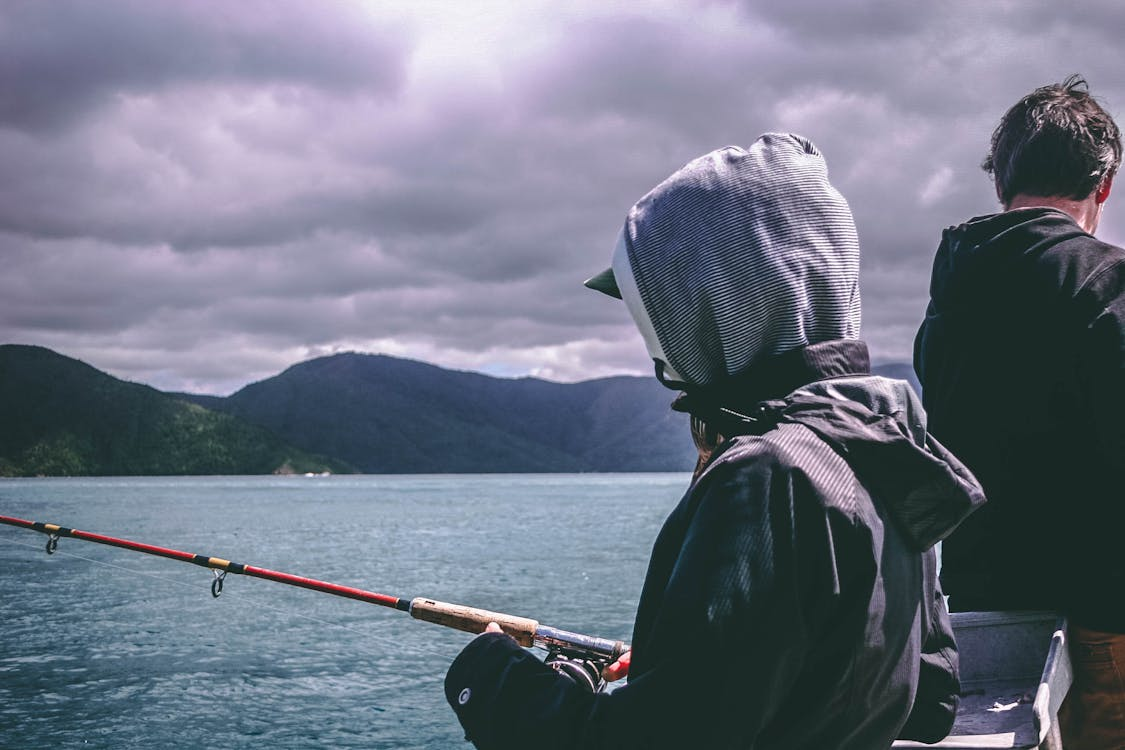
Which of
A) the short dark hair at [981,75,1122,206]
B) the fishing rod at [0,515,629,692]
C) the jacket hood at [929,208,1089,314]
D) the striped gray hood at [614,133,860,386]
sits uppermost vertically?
the short dark hair at [981,75,1122,206]

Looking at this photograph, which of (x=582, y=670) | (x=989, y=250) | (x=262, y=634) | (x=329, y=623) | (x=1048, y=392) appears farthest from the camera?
(x=329, y=623)

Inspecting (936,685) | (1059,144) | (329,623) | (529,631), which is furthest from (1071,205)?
(329,623)

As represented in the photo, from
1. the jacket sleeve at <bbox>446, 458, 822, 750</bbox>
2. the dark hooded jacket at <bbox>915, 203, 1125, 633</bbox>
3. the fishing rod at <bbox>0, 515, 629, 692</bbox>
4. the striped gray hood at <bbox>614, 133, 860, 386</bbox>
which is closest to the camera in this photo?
the jacket sleeve at <bbox>446, 458, 822, 750</bbox>

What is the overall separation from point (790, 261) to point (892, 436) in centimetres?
36

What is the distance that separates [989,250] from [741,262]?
66.0 inches

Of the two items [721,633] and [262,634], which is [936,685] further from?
[262,634]

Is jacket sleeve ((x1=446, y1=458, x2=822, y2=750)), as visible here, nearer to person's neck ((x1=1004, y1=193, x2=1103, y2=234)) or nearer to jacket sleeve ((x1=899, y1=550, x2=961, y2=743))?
jacket sleeve ((x1=899, y1=550, x2=961, y2=743))

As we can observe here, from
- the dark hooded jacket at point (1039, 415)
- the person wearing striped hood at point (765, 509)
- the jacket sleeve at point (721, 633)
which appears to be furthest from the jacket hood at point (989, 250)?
the jacket sleeve at point (721, 633)

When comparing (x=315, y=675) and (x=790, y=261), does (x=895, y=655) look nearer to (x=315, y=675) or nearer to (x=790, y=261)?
(x=790, y=261)

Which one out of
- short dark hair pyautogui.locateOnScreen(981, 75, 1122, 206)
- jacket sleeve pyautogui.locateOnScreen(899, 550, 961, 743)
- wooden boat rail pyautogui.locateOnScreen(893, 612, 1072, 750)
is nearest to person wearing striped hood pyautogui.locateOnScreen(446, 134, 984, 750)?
jacket sleeve pyautogui.locateOnScreen(899, 550, 961, 743)

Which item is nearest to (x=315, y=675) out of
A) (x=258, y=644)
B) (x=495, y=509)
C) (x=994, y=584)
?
(x=258, y=644)

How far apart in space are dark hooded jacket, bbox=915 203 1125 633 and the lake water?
13884 millimetres

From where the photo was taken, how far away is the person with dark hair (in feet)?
9.11

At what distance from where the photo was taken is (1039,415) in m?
2.87
